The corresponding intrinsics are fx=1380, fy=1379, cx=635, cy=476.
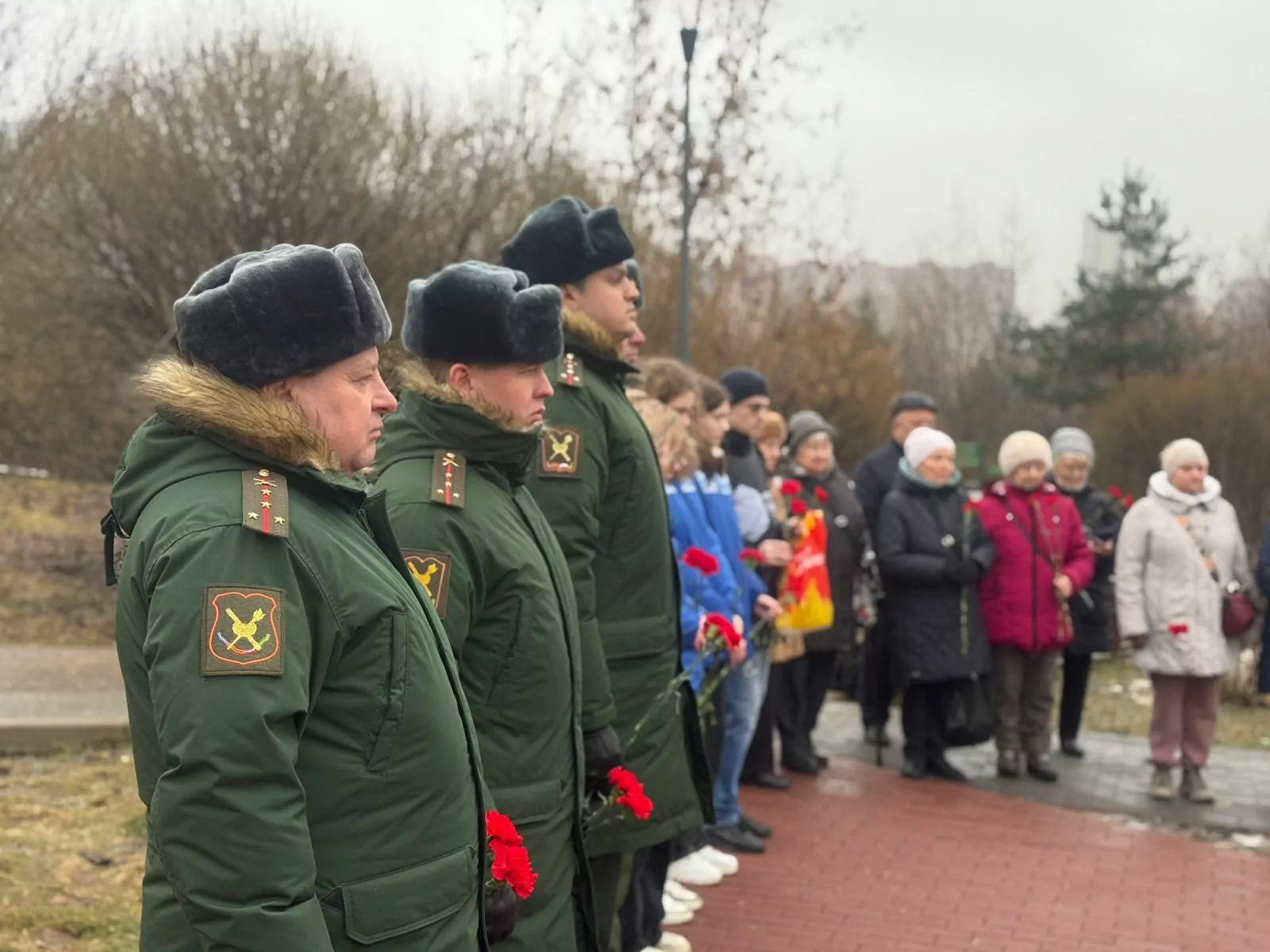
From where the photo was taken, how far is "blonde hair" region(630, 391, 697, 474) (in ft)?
16.1

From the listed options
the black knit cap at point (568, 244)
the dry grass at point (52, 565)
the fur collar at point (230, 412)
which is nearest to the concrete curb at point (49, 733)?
the dry grass at point (52, 565)

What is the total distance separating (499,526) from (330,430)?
79cm

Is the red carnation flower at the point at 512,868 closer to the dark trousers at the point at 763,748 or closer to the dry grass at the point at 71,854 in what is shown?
the dry grass at the point at 71,854

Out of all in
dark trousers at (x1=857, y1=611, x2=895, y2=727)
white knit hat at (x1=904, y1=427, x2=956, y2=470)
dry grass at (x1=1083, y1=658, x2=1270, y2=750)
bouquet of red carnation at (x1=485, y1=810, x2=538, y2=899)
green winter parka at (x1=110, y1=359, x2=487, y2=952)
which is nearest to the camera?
green winter parka at (x1=110, y1=359, x2=487, y2=952)

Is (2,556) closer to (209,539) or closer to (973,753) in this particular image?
(973,753)

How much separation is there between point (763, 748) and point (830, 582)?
0.99 m

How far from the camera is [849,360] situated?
71.3ft

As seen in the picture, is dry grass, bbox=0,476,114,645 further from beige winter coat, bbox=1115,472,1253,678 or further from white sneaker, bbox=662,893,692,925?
beige winter coat, bbox=1115,472,1253,678

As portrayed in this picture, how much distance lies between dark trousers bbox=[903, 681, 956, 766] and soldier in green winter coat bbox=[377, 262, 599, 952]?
470 cm

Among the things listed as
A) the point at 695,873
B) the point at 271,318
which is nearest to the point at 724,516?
the point at 695,873

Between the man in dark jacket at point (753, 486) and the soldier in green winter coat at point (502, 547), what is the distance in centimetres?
320

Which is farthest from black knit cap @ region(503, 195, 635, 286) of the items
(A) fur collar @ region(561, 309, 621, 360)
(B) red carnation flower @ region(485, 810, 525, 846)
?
(B) red carnation flower @ region(485, 810, 525, 846)

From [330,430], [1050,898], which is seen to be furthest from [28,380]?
[330,430]

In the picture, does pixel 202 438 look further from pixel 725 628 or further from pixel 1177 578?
pixel 1177 578
